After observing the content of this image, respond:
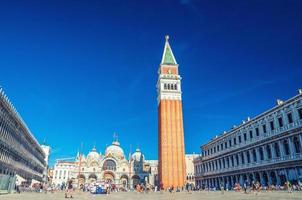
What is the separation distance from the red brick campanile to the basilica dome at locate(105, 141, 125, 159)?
1014 inches

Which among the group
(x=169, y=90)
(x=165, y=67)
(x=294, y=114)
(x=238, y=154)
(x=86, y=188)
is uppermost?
(x=165, y=67)

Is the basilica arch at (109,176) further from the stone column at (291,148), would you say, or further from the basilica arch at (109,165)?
the stone column at (291,148)

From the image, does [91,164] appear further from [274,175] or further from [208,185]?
[274,175]

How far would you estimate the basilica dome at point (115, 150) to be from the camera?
82875 mm

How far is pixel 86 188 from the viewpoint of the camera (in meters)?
58.5

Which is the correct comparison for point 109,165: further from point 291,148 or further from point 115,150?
point 291,148

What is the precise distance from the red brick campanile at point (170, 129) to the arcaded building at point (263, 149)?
7.10 m

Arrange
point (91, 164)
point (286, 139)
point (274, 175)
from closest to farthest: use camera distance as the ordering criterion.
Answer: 1. point (286, 139)
2. point (274, 175)
3. point (91, 164)

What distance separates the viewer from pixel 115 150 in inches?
3366

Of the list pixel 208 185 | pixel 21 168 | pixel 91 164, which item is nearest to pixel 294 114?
pixel 208 185

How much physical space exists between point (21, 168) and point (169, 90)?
33.1 meters

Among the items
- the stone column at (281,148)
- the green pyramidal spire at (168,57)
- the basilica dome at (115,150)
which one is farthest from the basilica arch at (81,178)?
the stone column at (281,148)

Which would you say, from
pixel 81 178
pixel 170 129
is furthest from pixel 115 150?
pixel 170 129

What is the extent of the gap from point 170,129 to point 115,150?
31961 mm
